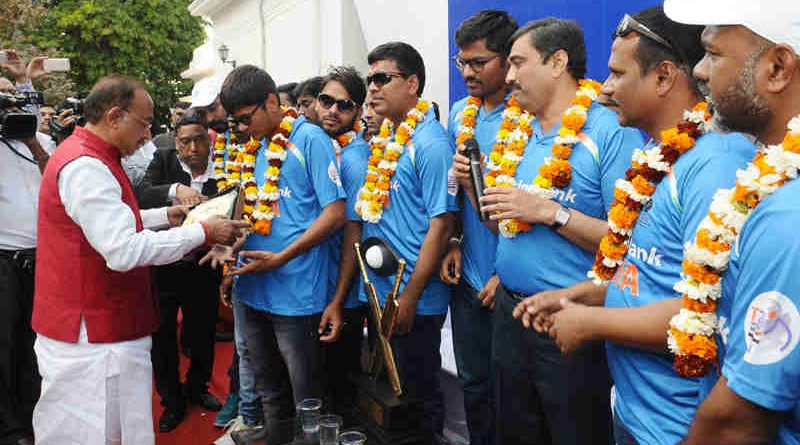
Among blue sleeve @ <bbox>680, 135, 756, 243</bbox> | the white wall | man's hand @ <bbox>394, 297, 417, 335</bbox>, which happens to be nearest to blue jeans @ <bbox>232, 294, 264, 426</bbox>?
man's hand @ <bbox>394, 297, 417, 335</bbox>

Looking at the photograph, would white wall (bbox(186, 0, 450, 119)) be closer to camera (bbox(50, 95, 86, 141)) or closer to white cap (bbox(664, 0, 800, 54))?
camera (bbox(50, 95, 86, 141))

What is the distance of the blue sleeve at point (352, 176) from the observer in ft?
11.6

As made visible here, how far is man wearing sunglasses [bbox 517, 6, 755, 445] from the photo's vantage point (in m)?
1.59

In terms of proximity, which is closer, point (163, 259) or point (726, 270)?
point (726, 270)

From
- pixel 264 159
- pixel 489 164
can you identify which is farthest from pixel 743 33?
pixel 264 159

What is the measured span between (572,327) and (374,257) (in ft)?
5.03

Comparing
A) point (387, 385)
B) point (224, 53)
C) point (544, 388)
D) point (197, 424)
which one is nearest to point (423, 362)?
point (387, 385)

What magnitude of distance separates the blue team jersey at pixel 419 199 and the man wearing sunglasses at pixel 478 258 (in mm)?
135

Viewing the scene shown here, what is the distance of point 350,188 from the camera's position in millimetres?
3627

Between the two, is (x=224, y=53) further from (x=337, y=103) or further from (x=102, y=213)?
(x=102, y=213)

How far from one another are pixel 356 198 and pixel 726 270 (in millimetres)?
2401

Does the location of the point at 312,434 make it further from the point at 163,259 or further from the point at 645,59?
the point at 645,59

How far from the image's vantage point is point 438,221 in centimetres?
297

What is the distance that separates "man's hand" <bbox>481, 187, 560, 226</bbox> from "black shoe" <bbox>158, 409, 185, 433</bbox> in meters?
3.27
